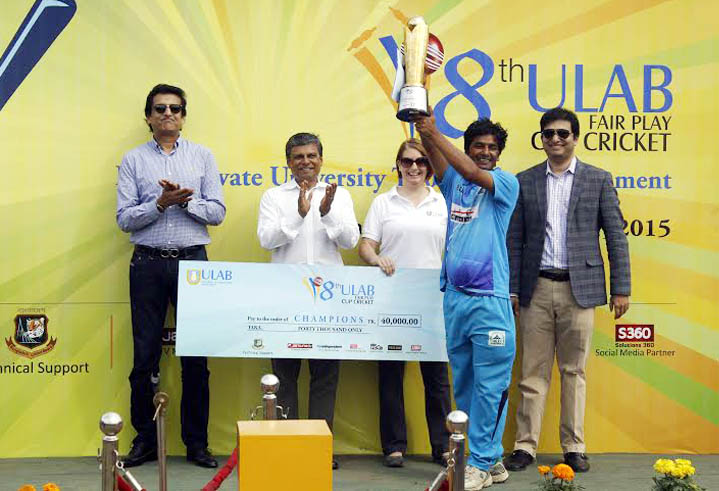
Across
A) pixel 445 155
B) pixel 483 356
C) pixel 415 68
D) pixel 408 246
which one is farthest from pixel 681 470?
pixel 408 246

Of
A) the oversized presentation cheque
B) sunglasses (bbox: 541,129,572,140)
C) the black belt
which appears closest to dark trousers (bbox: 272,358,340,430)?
the oversized presentation cheque

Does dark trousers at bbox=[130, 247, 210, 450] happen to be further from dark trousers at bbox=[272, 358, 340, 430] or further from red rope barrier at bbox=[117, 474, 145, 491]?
red rope barrier at bbox=[117, 474, 145, 491]

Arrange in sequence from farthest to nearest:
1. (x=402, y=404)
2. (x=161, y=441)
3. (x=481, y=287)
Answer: (x=402, y=404) → (x=481, y=287) → (x=161, y=441)

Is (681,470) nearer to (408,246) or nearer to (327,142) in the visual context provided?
(408,246)

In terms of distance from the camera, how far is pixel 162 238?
237 inches

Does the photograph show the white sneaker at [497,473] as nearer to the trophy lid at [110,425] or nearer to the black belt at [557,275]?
the black belt at [557,275]

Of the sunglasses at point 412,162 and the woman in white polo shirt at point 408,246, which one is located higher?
the sunglasses at point 412,162

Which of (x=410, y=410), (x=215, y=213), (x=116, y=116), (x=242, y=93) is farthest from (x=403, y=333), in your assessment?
(x=116, y=116)

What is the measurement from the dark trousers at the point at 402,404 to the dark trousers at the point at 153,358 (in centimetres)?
106

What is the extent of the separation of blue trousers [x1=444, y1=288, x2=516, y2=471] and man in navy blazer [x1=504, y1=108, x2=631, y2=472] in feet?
2.07

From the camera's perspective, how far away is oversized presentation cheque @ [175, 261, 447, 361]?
19.6 feet

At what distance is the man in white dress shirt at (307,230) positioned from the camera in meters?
6.02

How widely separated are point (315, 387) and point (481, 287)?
1.29m

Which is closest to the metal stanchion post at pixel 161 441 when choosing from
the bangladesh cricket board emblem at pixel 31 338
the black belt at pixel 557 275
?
the bangladesh cricket board emblem at pixel 31 338
